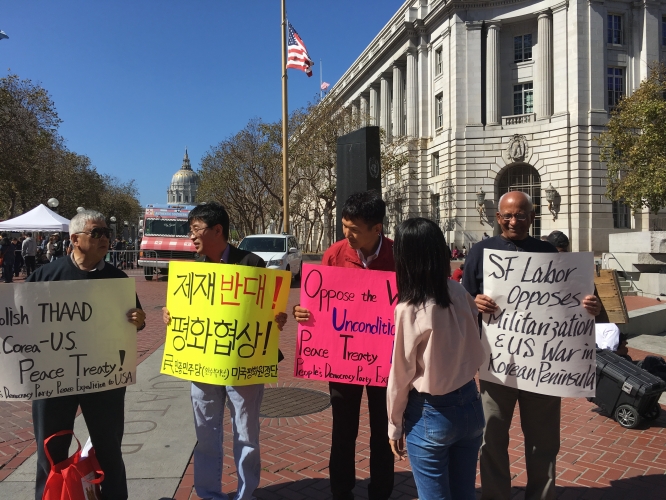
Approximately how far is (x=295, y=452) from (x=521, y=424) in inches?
80.2

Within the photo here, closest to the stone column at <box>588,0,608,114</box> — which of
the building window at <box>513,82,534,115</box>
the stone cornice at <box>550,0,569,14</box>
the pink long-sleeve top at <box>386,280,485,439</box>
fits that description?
the stone cornice at <box>550,0,569,14</box>

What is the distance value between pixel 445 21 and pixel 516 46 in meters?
5.49

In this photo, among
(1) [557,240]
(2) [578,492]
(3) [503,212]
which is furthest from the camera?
(1) [557,240]

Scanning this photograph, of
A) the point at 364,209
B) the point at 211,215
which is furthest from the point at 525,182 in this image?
the point at 211,215

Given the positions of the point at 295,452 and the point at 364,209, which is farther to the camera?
the point at 295,452

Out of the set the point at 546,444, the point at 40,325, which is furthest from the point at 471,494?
the point at 40,325

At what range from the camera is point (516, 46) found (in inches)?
1550

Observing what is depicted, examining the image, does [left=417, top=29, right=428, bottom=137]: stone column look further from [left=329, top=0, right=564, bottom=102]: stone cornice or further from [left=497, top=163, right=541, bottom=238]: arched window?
[left=497, top=163, right=541, bottom=238]: arched window

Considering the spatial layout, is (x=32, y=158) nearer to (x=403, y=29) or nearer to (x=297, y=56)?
(x=297, y=56)

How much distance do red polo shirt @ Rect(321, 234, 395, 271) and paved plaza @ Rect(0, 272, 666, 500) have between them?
5.42ft

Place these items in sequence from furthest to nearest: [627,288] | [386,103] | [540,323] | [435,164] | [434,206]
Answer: [386,103] → [434,206] → [435,164] → [627,288] → [540,323]

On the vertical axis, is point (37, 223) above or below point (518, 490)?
above

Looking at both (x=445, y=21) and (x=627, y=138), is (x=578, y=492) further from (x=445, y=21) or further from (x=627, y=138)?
(x=445, y=21)

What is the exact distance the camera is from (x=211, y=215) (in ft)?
11.7
